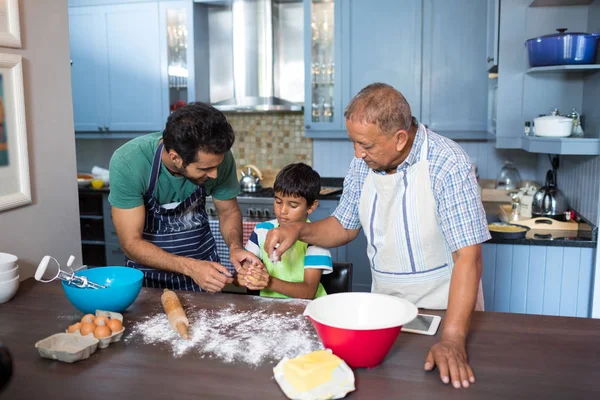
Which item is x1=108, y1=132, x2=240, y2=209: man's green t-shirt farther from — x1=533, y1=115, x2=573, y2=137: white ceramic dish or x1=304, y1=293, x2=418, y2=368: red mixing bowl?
x1=533, y1=115, x2=573, y2=137: white ceramic dish

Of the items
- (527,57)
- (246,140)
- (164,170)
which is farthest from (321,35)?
(164,170)

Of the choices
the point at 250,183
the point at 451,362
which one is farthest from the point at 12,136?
the point at 250,183

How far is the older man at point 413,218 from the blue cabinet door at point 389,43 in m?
2.27

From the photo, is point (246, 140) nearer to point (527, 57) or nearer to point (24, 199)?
point (527, 57)

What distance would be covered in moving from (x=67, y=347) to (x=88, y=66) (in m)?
3.79

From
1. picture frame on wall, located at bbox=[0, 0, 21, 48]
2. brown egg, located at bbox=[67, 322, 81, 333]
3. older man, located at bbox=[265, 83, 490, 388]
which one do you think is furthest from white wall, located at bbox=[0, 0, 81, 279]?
older man, located at bbox=[265, 83, 490, 388]

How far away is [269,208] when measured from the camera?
13.9ft

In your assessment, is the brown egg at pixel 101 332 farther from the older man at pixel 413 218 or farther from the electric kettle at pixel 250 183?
the electric kettle at pixel 250 183

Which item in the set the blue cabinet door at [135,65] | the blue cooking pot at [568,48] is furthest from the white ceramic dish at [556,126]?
the blue cabinet door at [135,65]

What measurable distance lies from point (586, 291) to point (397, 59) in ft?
6.54

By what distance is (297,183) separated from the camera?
2158 mm

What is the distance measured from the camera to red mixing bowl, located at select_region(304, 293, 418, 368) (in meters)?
1.27

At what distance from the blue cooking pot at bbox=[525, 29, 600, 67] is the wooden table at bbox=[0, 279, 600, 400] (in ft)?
5.28

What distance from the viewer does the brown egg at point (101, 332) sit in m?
1.45
